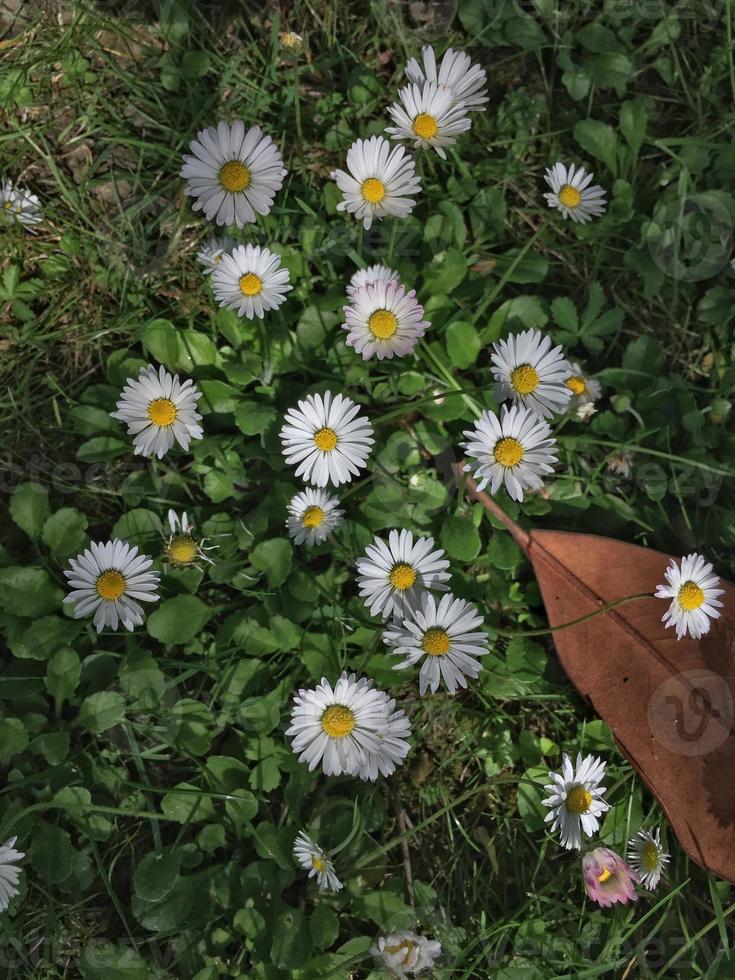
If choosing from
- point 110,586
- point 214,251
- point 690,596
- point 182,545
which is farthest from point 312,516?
point 690,596

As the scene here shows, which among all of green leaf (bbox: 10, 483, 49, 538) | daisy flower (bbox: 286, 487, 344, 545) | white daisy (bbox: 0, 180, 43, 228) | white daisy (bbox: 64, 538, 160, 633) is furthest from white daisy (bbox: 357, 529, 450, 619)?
white daisy (bbox: 0, 180, 43, 228)

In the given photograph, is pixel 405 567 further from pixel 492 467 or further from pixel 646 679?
pixel 646 679

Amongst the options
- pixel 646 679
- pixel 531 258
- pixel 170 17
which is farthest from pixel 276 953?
pixel 170 17

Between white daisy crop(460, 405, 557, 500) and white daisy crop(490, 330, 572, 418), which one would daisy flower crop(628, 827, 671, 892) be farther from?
white daisy crop(490, 330, 572, 418)

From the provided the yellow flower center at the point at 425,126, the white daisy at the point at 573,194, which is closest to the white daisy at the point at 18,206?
the yellow flower center at the point at 425,126

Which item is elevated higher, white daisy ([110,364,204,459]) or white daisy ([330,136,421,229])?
white daisy ([330,136,421,229])

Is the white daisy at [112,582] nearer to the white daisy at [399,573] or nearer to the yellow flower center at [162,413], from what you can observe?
the yellow flower center at [162,413]
